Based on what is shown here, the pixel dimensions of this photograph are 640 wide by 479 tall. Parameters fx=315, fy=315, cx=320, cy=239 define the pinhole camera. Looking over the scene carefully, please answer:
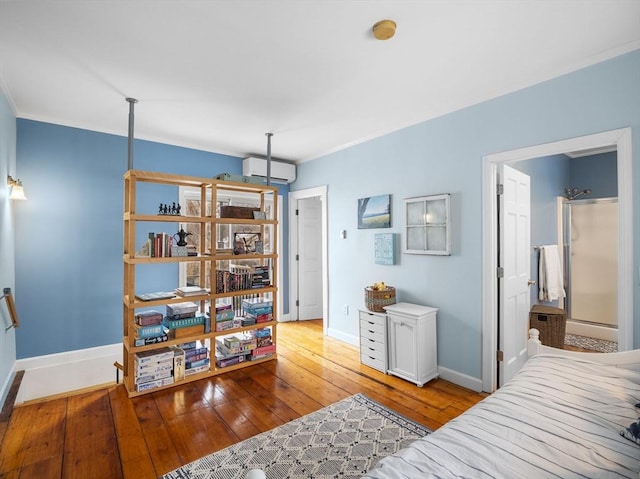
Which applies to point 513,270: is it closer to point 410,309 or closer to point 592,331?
point 410,309

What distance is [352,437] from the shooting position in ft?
7.13

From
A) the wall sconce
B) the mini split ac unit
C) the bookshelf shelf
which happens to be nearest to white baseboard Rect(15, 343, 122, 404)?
the bookshelf shelf

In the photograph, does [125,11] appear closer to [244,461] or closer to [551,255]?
[244,461]

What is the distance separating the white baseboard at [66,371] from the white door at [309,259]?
9.23 feet

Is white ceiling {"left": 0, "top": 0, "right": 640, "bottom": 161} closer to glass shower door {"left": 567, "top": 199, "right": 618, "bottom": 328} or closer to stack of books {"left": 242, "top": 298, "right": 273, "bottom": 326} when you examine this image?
stack of books {"left": 242, "top": 298, "right": 273, "bottom": 326}

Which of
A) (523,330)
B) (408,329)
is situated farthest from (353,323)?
(523,330)

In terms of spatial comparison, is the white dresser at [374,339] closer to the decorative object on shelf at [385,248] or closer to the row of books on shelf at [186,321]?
the decorative object on shelf at [385,248]

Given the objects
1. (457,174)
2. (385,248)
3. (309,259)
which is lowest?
(309,259)

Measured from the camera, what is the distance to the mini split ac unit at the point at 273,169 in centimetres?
469

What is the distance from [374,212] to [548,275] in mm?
2466

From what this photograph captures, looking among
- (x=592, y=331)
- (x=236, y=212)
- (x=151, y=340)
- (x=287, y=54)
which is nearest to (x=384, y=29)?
(x=287, y=54)

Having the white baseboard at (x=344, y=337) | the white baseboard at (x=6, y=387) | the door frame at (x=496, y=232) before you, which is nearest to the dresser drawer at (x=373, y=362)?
the white baseboard at (x=344, y=337)

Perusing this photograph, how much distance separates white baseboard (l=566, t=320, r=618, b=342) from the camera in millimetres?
4211

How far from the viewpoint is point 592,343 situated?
4.12 meters
